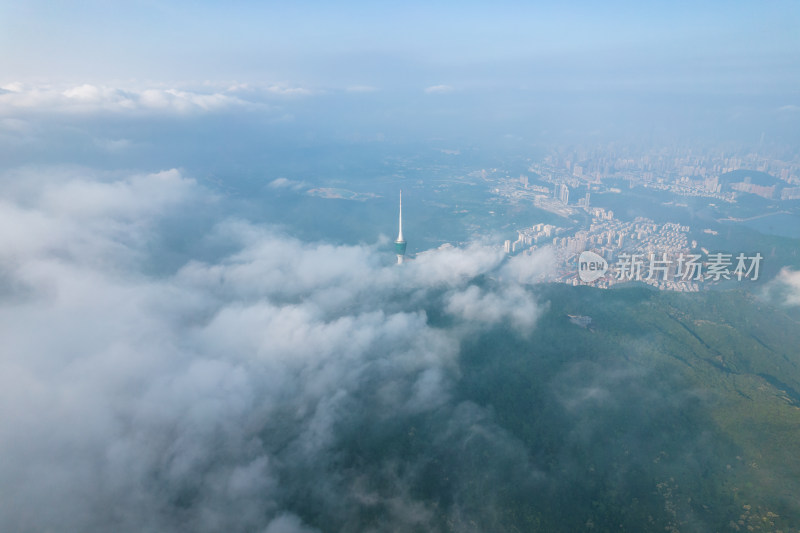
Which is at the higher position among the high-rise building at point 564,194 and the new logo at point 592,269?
the high-rise building at point 564,194

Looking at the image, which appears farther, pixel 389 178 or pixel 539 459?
pixel 389 178

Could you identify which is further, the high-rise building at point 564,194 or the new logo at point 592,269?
the high-rise building at point 564,194

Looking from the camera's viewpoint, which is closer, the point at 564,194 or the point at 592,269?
the point at 592,269

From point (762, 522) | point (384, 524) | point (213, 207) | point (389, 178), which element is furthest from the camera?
point (389, 178)

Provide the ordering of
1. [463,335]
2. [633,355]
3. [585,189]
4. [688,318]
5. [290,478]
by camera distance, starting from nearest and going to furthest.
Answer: [290,478] < [633,355] < [463,335] < [688,318] < [585,189]

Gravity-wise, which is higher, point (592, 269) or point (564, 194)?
point (564, 194)

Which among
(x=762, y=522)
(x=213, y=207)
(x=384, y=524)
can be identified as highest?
(x=213, y=207)

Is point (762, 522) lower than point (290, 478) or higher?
higher

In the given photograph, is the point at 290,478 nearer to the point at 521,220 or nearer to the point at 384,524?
the point at 384,524

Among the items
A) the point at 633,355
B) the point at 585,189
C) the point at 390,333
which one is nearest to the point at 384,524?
the point at 390,333

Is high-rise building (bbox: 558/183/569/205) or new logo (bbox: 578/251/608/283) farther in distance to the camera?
high-rise building (bbox: 558/183/569/205)

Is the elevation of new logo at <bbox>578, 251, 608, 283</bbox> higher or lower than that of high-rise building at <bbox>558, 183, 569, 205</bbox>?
lower
